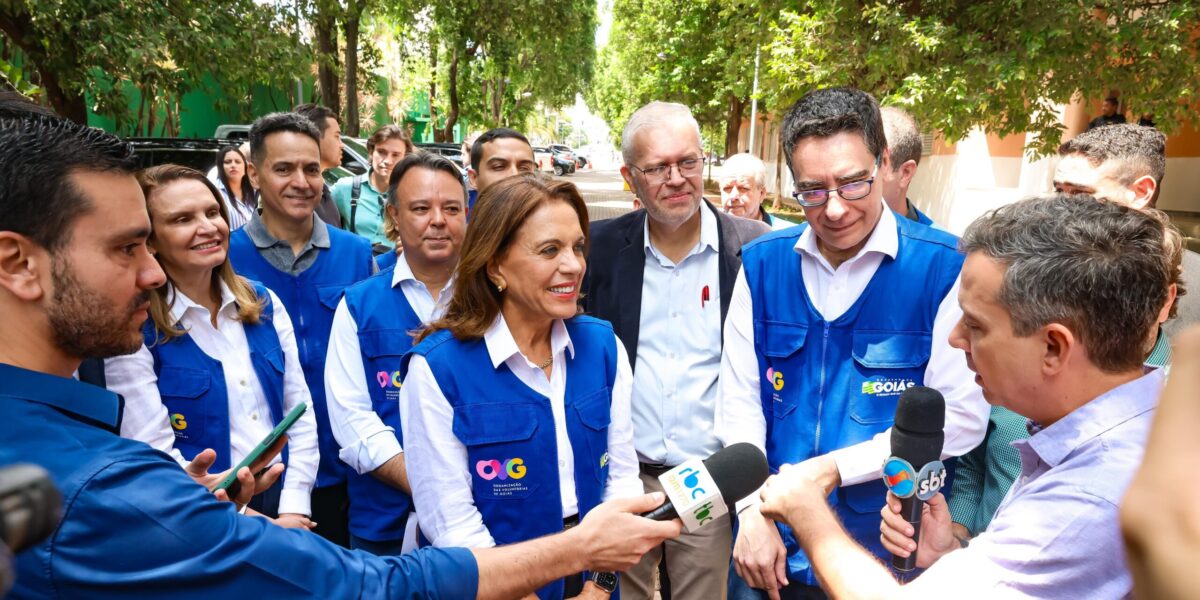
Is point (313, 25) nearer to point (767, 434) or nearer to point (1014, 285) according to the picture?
point (767, 434)

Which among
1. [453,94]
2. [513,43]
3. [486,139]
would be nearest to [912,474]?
[486,139]

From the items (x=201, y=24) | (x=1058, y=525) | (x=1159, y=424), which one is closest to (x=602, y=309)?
(x=1058, y=525)

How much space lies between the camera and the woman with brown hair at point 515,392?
2.16 meters

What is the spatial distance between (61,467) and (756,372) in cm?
199

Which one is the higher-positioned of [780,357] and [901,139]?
[901,139]

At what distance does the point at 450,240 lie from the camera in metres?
3.13

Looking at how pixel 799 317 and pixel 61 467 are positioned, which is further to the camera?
pixel 799 317

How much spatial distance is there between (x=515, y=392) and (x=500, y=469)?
0.23 m

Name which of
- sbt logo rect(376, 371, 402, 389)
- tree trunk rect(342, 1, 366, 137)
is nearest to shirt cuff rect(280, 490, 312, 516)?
sbt logo rect(376, 371, 402, 389)

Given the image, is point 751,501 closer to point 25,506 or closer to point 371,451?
point 371,451

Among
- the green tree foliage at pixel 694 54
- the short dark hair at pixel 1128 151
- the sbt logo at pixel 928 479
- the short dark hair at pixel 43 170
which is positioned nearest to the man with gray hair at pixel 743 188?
the short dark hair at pixel 1128 151

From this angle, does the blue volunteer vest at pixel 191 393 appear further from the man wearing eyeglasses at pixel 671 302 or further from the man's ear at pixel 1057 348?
the man's ear at pixel 1057 348

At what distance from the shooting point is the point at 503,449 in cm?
219

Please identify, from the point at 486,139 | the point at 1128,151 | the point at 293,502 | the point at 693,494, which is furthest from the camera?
the point at 486,139
